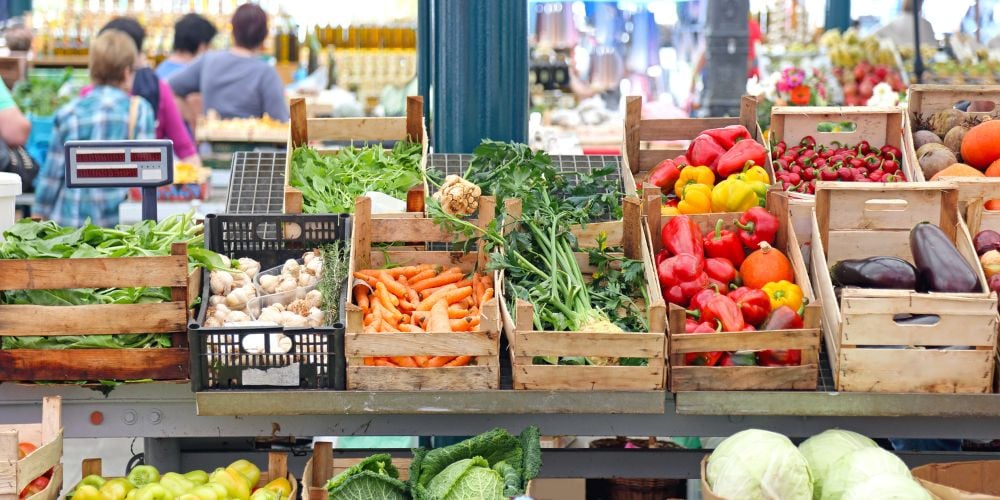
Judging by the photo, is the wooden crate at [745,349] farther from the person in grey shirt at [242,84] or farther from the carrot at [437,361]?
the person in grey shirt at [242,84]

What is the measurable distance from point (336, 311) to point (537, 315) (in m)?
0.56

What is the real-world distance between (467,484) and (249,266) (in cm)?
106

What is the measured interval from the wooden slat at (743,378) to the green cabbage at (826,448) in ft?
0.46

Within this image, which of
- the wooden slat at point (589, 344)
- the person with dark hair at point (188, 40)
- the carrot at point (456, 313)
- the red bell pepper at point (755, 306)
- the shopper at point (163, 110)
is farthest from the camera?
the person with dark hair at point (188, 40)

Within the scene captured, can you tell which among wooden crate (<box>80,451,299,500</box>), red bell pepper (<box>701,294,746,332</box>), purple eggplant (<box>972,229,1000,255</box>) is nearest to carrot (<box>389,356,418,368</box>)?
wooden crate (<box>80,451,299,500</box>)

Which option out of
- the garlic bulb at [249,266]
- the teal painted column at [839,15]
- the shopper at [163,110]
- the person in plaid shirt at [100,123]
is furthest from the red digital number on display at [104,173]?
the teal painted column at [839,15]

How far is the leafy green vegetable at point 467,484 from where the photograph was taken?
2.84 meters

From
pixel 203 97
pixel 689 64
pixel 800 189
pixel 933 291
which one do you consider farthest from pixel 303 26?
pixel 933 291

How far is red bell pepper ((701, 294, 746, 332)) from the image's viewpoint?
10.1 ft

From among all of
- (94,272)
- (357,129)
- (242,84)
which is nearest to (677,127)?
(357,129)

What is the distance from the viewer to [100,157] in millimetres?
3672

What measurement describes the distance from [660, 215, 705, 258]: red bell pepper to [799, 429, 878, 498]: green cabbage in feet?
2.03

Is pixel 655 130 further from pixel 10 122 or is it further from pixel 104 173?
pixel 10 122

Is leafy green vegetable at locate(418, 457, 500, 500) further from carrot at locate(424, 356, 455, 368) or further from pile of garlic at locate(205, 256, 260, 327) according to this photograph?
pile of garlic at locate(205, 256, 260, 327)
